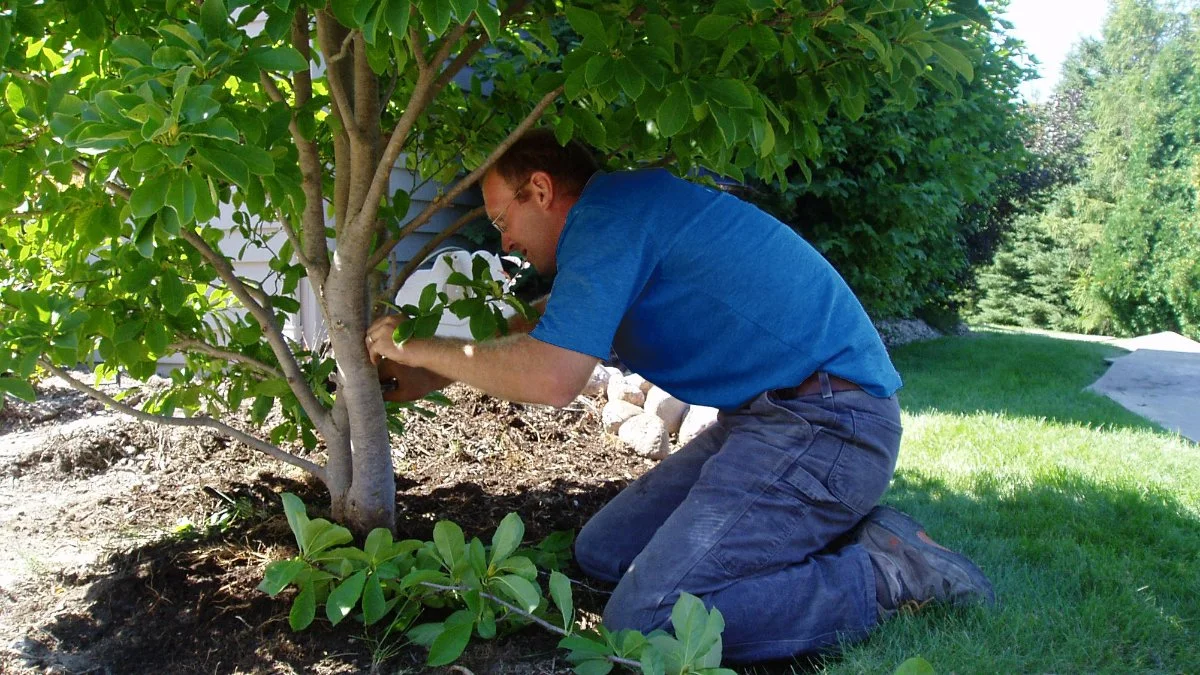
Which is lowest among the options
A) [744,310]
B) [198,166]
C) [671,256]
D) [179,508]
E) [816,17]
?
[179,508]

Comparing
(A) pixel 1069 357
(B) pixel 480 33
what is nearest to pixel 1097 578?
(B) pixel 480 33

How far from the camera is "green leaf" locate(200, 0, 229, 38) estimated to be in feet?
4.74

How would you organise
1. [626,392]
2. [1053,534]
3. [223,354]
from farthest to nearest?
[626,392]
[1053,534]
[223,354]

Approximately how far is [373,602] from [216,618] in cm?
58

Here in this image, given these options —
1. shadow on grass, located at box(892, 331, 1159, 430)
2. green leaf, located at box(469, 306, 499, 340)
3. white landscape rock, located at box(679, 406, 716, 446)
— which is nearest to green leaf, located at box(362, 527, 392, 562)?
green leaf, located at box(469, 306, 499, 340)

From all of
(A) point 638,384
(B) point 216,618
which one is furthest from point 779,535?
(A) point 638,384

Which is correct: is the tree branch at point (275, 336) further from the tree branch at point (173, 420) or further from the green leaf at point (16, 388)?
the green leaf at point (16, 388)

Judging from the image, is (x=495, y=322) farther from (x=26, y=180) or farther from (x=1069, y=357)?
(x=1069, y=357)

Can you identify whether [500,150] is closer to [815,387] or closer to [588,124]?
[588,124]

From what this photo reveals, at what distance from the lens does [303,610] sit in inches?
77.5

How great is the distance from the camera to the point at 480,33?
2670 mm

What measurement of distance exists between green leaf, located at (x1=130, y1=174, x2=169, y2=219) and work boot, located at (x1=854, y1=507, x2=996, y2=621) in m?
1.79

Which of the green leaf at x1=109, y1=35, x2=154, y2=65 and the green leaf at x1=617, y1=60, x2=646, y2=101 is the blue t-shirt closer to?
the green leaf at x1=617, y1=60, x2=646, y2=101

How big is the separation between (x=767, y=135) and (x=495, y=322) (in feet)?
2.56
